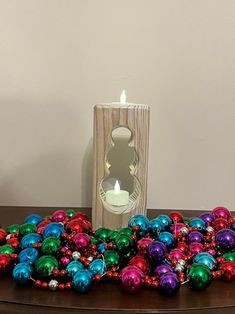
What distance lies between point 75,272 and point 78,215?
0.18 metres

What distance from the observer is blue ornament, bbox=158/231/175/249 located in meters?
0.49

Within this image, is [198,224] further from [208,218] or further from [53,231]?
[53,231]

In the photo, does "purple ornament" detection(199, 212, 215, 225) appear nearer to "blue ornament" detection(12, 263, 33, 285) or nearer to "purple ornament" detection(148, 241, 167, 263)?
"purple ornament" detection(148, 241, 167, 263)

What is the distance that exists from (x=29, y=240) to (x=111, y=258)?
0.11m

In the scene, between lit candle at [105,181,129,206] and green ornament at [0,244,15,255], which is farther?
lit candle at [105,181,129,206]

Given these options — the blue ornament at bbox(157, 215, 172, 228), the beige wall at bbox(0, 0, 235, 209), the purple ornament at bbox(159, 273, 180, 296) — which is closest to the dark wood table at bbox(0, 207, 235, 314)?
the purple ornament at bbox(159, 273, 180, 296)

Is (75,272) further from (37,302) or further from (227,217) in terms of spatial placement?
(227,217)

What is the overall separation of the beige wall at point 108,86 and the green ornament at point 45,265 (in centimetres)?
40

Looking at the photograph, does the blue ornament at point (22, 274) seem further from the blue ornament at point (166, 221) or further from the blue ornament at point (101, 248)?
the blue ornament at point (166, 221)

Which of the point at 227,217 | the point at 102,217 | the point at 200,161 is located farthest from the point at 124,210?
the point at 200,161

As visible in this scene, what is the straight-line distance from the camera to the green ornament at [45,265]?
42 cm

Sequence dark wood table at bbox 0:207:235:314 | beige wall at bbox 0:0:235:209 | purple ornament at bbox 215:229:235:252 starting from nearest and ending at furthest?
dark wood table at bbox 0:207:235:314
purple ornament at bbox 215:229:235:252
beige wall at bbox 0:0:235:209

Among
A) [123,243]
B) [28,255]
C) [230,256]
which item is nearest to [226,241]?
[230,256]

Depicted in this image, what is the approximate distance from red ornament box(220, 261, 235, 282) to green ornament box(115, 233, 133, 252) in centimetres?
11
